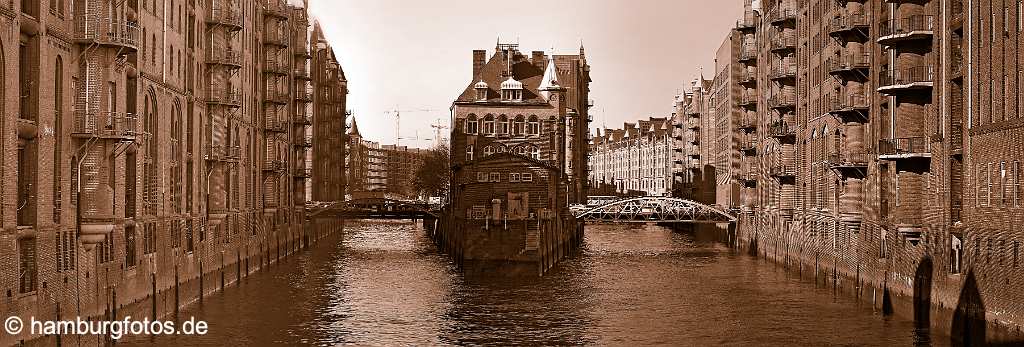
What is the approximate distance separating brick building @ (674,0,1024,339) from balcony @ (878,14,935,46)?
7 cm

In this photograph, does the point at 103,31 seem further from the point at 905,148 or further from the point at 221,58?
the point at 905,148

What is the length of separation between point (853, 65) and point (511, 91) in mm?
46209

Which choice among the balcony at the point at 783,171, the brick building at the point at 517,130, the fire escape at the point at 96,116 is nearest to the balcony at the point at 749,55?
the balcony at the point at 783,171

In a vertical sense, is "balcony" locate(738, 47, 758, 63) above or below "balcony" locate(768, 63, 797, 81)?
above

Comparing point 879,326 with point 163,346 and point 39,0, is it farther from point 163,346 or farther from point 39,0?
point 39,0

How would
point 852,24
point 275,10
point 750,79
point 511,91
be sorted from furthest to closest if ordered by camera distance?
point 511,91, point 750,79, point 275,10, point 852,24

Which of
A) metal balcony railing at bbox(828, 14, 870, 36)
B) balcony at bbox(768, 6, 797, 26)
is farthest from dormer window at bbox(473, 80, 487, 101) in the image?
metal balcony railing at bbox(828, 14, 870, 36)

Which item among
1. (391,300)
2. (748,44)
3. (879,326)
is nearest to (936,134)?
(879,326)

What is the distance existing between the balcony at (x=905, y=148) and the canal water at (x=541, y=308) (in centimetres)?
566

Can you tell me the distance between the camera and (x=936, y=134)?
43219 millimetres

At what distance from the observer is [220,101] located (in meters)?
59.0

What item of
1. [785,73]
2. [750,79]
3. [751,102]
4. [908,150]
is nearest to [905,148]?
[908,150]

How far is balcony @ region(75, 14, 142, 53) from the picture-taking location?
35.9 meters

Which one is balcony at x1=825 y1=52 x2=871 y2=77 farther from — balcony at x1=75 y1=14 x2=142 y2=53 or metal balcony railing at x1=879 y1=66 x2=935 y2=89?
balcony at x1=75 y1=14 x2=142 y2=53
